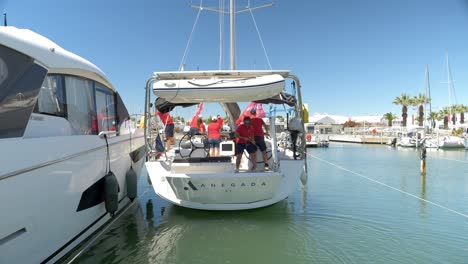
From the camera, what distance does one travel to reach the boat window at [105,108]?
20.2ft

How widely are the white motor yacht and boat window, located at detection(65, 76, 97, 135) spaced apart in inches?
0.6

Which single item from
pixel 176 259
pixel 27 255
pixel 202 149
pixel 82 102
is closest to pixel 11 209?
pixel 27 255

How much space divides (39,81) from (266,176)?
12.6 ft

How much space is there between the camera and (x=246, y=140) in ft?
21.8

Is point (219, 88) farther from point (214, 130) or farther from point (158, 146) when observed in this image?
point (214, 130)

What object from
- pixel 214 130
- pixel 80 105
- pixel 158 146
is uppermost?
pixel 80 105

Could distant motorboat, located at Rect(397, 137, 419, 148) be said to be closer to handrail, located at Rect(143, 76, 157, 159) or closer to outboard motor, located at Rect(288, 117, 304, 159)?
outboard motor, located at Rect(288, 117, 304, 159)

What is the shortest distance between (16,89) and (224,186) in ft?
11.8

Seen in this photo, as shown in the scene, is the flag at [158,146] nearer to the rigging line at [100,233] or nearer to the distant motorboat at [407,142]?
the rigging line at [100,233]

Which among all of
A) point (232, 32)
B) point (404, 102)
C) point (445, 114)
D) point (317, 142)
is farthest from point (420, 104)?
point (232, 32)

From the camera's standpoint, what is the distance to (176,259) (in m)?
4.48

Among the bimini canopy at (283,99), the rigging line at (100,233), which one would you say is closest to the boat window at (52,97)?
the rigging line at (100,233)

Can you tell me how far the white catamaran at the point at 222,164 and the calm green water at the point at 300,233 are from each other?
19.1 inches

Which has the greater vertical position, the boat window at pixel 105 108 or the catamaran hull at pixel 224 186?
the boat window at pixel 105 108
